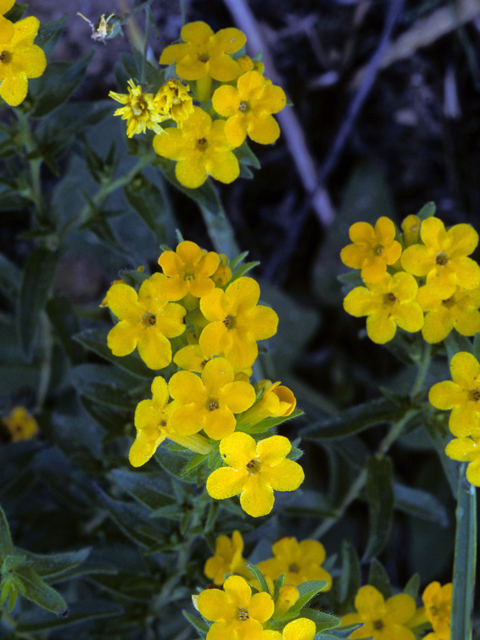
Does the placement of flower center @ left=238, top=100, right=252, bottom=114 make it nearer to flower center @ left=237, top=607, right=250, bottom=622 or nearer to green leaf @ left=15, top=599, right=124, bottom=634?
flower center @ left=237, top=607, right=250, bottom=622

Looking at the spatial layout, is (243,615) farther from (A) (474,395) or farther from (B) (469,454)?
(A) (474,395)

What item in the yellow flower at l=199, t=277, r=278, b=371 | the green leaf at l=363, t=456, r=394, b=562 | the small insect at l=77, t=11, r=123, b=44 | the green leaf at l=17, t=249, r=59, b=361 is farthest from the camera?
the green leaf at l=17, t=249, r=59, b=361

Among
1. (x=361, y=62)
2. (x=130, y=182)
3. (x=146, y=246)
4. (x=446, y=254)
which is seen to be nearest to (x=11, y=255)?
(x=146, y=246)

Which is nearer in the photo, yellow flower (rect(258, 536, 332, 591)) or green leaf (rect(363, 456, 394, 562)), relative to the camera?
yellow flower (rect(258, 536, 332, 591))

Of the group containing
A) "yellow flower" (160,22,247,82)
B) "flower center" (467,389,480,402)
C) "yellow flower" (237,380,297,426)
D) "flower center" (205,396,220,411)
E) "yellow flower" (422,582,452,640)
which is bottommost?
"yellow flower" (422,582,452,640)

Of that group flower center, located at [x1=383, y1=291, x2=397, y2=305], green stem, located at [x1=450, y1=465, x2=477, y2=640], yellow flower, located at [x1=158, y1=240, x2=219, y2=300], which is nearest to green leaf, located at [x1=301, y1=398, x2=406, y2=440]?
green stem, located at [x1=450, y1=465, x2=477, y2=640]

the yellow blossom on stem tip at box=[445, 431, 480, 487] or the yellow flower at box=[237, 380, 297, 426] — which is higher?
the yellow flower at box=[237, 380, 297, 426]

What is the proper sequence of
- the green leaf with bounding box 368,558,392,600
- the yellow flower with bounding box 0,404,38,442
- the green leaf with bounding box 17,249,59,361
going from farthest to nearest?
the yellow flower with bounding box 0,404,38,442 → the green leaf with bounding box 17,249,59,361 → the green leaf with bounding box 368,558,392,600
